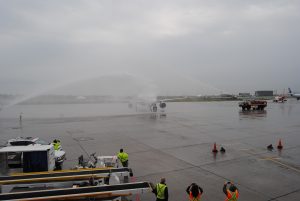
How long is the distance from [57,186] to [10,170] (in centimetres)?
334

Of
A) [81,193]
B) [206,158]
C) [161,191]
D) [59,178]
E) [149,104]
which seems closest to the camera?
[81,193]

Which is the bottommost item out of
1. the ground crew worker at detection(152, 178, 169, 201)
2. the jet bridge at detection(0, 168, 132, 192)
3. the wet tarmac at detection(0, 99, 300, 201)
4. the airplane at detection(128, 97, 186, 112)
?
the wet tarmac at detection(0, 99, 300, 201)

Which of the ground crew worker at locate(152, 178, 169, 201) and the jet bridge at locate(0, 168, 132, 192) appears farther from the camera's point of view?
the jet bridge at locate(0, 168, 132, 192)

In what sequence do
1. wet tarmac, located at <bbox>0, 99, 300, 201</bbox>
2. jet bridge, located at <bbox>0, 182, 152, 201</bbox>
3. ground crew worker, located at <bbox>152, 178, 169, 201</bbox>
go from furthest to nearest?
wet tarmac, located at <bbox>0, 99, 300, 201</bbox> < ground crew worker, located at <bbox>152, 178, 169, 201</bbox> < jet bridge, located at <bbox>0, 182, 152, 201</bbox>

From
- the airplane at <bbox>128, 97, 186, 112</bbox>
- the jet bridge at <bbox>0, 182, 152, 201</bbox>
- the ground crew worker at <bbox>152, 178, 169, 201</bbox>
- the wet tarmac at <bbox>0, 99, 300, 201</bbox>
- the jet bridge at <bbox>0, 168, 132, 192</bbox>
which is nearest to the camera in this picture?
the jet bridge at <bbox>0, 182, 152, 201</bbox>

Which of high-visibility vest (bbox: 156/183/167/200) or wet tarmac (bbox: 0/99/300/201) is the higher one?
high-visibility vest (bbox: 156/183/167/200)

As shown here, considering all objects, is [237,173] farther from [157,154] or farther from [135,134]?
[135,134]

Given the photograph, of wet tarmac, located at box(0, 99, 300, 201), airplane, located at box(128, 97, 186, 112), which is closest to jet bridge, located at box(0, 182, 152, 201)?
wet tarmac, located at box(0, 99, 300, 201)

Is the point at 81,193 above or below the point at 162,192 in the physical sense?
above

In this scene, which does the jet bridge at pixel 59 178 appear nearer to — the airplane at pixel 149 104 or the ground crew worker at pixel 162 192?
the ground crew worker at pixel 162 192

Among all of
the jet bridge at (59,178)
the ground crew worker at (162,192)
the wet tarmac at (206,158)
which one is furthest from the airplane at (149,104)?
the ground crew worker at (162,192)

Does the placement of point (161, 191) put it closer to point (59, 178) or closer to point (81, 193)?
point (81, 193)

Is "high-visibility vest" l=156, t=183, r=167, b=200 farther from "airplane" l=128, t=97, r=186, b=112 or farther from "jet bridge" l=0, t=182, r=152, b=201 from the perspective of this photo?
"airplane" l=128, t=97, r=186, b=112

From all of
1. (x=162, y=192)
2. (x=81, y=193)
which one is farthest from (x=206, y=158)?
(x=81, y=193)
